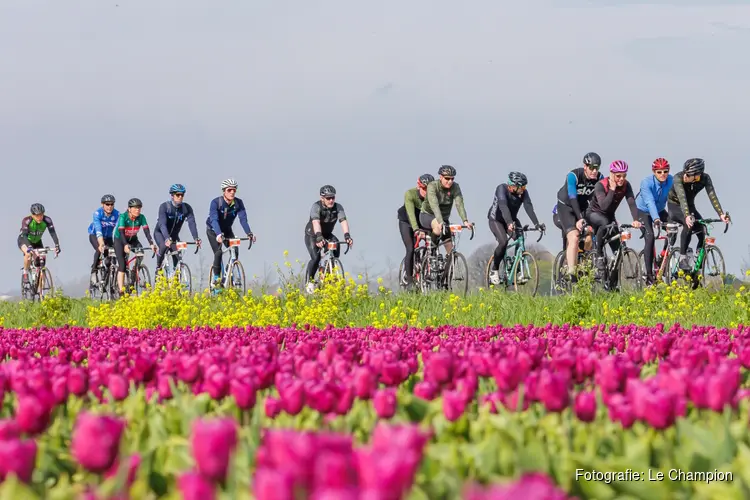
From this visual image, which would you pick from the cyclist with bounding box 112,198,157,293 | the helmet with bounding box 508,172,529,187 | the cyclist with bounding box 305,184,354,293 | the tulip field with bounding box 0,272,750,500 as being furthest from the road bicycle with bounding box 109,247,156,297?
the tulip field with bounding box 0,272,750,500

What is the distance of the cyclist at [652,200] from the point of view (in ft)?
55.7

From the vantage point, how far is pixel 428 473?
2562 mm

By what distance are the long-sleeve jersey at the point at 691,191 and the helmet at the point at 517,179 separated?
7.67 feet

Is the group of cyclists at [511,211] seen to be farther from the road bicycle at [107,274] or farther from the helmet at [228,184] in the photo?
the road bicycle at [107,274]

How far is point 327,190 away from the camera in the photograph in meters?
18.9

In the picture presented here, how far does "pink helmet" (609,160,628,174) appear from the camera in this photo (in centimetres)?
1689

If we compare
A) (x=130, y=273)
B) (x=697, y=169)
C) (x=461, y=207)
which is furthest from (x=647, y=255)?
(x=130, y=273)

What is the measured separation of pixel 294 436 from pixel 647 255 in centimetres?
1599

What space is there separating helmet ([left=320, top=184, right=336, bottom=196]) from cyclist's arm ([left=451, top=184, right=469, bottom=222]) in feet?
6.93

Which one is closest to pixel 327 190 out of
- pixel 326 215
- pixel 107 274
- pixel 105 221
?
pixel 326 215

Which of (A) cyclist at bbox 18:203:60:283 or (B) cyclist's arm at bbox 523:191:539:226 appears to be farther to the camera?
(A) cyclist at bbox 18:203:60:283

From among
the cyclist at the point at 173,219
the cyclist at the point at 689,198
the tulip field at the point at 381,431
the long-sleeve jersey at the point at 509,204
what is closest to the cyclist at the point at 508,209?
the long-sleeve jersey at the point at 509,204

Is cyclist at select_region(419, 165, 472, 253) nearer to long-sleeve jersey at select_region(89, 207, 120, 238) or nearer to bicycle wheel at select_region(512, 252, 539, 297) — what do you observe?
bicycle wheel at select_region(512, 252, 539, 297)

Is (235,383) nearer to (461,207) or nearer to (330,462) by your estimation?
(330,462)
